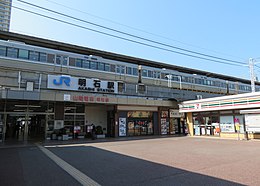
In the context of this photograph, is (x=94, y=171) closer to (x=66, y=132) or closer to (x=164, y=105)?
(x=66, y=132)

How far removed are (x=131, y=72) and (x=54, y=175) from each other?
61.0 ft

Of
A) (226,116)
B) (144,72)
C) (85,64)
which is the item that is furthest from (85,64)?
(226,116)

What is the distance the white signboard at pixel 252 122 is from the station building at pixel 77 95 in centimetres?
795

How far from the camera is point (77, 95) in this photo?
16.4m

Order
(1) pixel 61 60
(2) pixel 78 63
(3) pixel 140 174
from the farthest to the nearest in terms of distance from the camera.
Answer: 1. (2) pixel 78 63
2. (1) pixel 61 60
3. (3) pixel 140 174

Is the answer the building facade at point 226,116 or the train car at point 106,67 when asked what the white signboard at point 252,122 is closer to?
the building facade at point 226,116

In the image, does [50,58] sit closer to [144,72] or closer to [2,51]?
[2,51]

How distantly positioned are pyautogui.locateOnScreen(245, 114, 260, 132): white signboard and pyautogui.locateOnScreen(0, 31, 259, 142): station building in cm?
795

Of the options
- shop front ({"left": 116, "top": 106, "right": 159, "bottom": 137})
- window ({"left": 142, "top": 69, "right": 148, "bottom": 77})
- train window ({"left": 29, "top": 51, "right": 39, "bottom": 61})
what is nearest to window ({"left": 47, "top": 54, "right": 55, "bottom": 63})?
train window ({"left": 29, "top": 51, "right": 39, "bottom": 61})

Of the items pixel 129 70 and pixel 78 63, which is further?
pixel 129 70

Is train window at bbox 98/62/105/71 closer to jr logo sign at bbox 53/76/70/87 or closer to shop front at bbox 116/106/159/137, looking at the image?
shop front at bbox 116/106/159/137

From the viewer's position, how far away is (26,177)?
5.67 meters

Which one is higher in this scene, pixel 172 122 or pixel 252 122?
pixel 252 122

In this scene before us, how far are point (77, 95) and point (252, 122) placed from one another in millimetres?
13342
